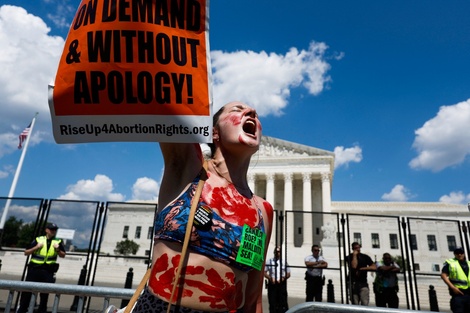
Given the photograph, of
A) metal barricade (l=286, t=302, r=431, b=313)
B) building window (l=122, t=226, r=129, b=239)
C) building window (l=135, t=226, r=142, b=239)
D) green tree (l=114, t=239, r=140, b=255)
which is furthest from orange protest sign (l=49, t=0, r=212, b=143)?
green tree (l=114, t=239, r=140, b=255)

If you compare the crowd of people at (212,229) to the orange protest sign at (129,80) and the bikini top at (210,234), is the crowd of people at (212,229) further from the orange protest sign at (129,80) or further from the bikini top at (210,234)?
the orange protest sign at (129,80)

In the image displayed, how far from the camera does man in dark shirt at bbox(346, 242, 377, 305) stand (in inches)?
368

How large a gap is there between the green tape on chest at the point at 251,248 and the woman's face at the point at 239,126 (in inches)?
16.0

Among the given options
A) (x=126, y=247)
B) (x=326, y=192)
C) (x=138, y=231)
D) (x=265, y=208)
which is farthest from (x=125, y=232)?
(x=326, y=192)

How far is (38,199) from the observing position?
27.8 ft

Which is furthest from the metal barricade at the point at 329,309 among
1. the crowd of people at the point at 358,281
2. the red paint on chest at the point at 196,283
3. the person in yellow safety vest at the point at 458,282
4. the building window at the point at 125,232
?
the building window at the point at 125,232

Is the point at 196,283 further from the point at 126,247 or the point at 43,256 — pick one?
the point at 126,247

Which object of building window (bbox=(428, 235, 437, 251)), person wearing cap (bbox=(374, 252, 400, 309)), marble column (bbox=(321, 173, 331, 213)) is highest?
marble column (bbox=(321, 173, 331, 213))

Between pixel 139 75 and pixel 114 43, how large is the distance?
19 centimetres

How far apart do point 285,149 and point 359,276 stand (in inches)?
1870

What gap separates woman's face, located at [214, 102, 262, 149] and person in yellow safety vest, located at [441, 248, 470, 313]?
8.42 meters

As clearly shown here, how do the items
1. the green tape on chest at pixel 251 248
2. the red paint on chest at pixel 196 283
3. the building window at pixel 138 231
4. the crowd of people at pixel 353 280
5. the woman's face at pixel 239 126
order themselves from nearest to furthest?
1. the red paint on chest at pixel 196 283
2. the green tape on chest at pixel 251 248
3. the woman's face at pixel 239 126
4. the crowd of people at pixel 353 280
5. the building window at pixel 138 231

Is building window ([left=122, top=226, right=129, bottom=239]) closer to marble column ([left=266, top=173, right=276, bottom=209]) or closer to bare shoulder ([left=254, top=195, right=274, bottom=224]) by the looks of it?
bare shoulder ([left=254, top=195, right=274, bottom=224])

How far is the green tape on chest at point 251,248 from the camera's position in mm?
1222
